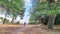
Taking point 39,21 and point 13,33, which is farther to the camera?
point 39,21

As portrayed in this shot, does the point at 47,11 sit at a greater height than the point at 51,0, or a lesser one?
lesser

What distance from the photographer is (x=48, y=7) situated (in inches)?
271

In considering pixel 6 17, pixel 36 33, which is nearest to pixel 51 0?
pixel 36 33

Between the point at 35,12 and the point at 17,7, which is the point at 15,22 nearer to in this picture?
the point at 35,12

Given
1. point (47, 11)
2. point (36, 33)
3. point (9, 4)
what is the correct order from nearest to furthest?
point (9, 4) → point (47, 11) → point (36, 33)

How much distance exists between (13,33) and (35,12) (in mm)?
1495

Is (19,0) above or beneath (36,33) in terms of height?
above

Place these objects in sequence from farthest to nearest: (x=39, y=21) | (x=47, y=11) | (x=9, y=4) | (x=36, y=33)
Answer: (x=39, y=21)
(x=36, y=33)
(x=47, y=11)
(x=9, y=4)

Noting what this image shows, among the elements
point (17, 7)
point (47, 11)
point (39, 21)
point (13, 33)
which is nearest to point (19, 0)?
→ point (17, 7)

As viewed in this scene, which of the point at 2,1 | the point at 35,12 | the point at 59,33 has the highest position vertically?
the point at 2,1

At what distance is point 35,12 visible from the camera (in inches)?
287

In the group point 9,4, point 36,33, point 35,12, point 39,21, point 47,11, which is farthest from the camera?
point 39,21

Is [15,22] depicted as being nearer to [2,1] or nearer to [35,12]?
[35,12]

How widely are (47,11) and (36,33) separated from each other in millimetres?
1694
